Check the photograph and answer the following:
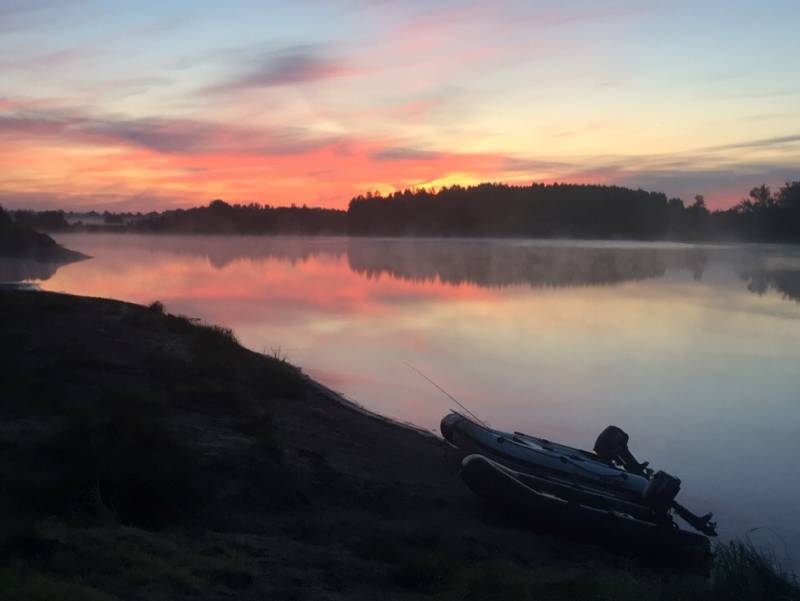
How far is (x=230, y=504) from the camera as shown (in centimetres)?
682

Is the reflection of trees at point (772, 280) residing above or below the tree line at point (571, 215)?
below

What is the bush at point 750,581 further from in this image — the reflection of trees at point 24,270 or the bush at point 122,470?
the reflection of trees at point 24,270

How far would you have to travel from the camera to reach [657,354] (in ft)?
60.5

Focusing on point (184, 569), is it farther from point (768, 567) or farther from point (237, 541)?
point (768, 567)

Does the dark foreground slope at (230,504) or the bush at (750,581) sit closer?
the dark foreground slope at (230,504)

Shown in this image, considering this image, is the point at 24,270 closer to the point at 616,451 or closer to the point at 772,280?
the point at 772,280

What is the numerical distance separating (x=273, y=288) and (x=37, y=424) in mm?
26640

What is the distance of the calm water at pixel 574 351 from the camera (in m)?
10.9

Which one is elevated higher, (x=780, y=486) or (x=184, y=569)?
(x=184, y=569)

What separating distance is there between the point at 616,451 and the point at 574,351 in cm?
879

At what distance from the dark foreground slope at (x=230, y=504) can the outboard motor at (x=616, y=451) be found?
5.89ft

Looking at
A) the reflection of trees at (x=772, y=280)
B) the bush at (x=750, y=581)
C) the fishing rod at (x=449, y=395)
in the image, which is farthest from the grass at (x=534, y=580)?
the reflection of trees at (x=772, y=280)

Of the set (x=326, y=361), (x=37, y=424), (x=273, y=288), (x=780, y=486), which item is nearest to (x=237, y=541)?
(x=37, y=424)

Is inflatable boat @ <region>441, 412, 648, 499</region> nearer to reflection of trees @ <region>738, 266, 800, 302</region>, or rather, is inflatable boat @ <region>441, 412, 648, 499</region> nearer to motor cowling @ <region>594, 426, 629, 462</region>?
motor cowling @ <region>594, 426, 629, 462</region>
